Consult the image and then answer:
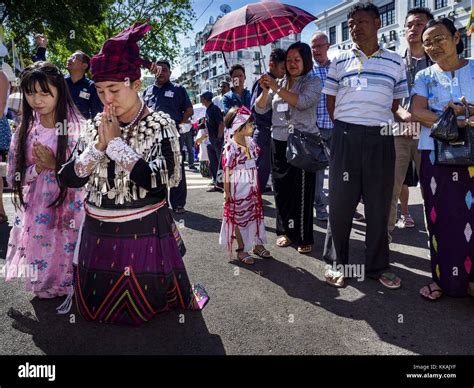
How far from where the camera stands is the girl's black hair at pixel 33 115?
299 cm

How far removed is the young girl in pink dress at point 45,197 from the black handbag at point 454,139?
2.67m

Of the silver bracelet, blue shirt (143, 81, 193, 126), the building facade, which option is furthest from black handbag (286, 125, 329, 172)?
the building facade

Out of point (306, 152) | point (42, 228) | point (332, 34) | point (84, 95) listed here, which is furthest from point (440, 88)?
point (332, 34)

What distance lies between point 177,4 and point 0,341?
25354 mm

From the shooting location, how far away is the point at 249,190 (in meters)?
4.11

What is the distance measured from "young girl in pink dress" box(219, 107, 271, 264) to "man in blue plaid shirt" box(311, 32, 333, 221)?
1.68m

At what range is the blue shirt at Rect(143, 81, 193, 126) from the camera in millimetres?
6102

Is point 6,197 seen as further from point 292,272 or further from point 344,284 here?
point 344,284

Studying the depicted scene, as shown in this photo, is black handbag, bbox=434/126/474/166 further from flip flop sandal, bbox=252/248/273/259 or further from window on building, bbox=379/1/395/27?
window on building, bbox=379/1/395/27

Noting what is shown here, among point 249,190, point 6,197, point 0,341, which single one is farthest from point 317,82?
point 6,197

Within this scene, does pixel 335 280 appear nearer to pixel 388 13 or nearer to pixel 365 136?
pixel 365 136

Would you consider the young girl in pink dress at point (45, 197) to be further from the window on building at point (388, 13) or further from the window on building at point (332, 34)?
the window on building at point (332, 34)

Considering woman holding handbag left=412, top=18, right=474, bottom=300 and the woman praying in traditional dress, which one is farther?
woman holding handbag left=412, top=18, right=474, bottom=300

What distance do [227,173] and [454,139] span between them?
2078 mm
